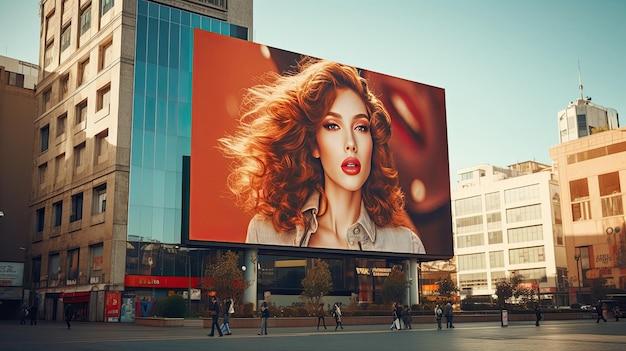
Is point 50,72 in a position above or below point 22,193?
above

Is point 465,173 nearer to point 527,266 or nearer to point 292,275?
point 527,266

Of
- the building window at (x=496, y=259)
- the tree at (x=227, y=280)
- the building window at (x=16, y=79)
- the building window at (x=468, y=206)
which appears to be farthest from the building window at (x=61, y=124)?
the building window at (x=468, y=206)

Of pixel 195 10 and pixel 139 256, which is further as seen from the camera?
pixel 195 10

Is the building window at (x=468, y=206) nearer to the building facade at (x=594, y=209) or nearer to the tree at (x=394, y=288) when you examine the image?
the building facade at (x=594, y=209)

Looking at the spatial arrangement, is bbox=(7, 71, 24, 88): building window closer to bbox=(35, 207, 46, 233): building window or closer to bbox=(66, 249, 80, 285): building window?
bbox=(35, 207, 46, 233): building window

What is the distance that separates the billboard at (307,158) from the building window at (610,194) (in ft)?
111

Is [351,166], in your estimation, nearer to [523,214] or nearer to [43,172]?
[43,172]

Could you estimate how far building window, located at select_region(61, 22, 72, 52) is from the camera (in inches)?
2830

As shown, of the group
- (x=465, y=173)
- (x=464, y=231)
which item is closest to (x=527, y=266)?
(x=464, y=231)

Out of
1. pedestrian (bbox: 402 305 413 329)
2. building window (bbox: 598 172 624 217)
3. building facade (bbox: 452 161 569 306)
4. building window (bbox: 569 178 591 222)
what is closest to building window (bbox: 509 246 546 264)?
building facade (bbox: 452 161 569 306)

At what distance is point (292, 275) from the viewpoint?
212ft

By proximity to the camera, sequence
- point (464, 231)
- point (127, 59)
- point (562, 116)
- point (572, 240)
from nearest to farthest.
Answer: point (127, 59) → point (572, 240) → point (464, 231) → point (562, 116)

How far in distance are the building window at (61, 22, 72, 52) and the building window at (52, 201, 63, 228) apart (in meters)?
17.1

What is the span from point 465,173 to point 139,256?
109160mm
